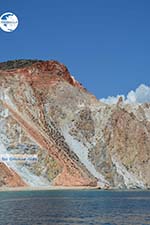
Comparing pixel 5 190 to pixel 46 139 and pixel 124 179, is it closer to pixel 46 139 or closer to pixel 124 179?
pixel 46 139

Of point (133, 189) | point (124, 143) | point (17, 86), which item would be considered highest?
point (17, 86)

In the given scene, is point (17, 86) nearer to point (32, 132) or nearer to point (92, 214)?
point (32, 132)

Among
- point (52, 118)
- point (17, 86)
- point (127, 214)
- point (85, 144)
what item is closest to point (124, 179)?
point (85, 144)

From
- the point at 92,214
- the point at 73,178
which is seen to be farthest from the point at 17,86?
the point at 92,214

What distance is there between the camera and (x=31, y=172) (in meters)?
165

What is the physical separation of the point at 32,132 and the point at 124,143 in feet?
110

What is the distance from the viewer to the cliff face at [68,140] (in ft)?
552

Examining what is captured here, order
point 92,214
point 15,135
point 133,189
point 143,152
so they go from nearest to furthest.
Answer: point 92,214 < point 15,135 < point 133,189 < point 143,152

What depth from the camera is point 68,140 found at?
187750mm

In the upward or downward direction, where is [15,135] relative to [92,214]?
upward

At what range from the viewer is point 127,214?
248ft

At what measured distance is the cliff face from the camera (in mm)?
168250

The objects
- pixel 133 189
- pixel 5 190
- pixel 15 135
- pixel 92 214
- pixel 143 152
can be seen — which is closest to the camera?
pixel 92 214

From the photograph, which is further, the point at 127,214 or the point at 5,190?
the point at 5,190
